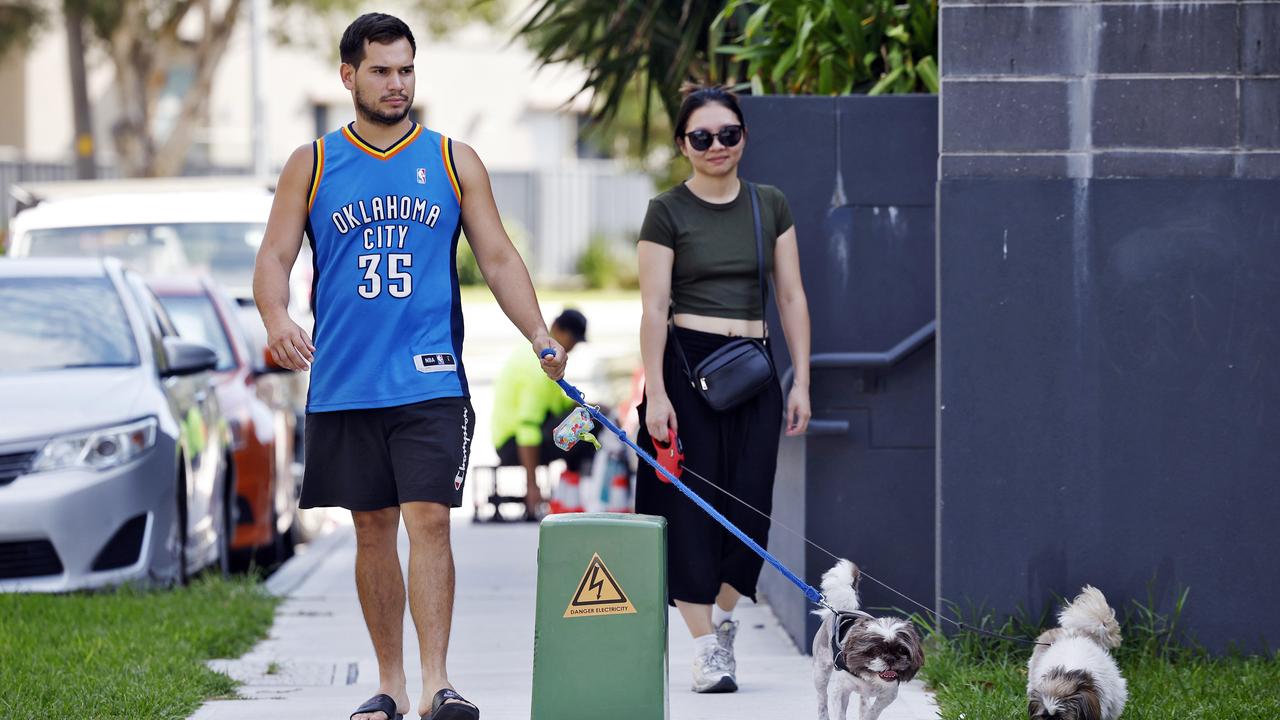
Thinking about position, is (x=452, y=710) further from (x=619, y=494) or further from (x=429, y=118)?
(x=429, y=118)

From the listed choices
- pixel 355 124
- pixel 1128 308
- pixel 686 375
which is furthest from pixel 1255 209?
pixel 355 124

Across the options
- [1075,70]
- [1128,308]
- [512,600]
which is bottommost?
[512,600]

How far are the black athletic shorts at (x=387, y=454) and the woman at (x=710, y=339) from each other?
88 cm

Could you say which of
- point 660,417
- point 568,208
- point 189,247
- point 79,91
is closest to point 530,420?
point 189,247

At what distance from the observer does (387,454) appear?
5.07 m

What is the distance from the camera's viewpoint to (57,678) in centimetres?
587

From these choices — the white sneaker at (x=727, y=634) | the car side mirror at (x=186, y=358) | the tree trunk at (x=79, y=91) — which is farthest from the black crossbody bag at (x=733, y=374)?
the tree trunk at (x=79, y=91)

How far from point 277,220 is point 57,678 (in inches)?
73.5

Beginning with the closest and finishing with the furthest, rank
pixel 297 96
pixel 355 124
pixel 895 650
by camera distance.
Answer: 1. pixel 895 650
2. pixel 355 124
3. pixel 297 96

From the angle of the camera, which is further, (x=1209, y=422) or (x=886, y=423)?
(x=886, y=423)

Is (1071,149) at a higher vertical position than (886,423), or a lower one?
higher

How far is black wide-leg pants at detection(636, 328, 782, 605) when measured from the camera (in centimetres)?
579

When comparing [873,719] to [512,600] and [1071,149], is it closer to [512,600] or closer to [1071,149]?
[1071,149]

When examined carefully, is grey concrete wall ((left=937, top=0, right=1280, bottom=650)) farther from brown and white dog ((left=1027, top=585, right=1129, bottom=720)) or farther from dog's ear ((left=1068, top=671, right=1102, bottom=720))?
dog's ear ((left=1068, top=671, right=1102, bottom=720))
